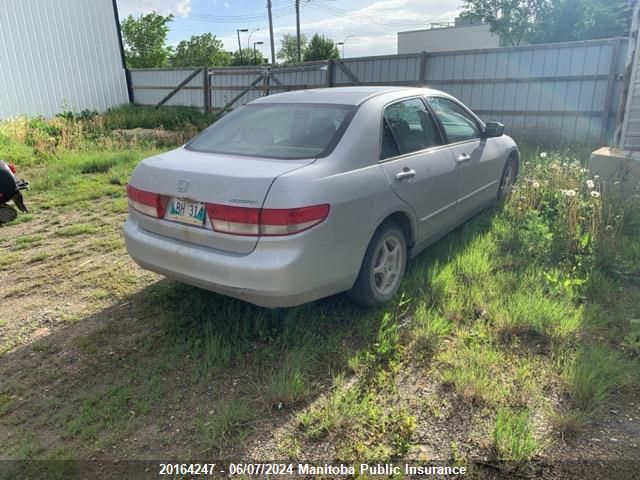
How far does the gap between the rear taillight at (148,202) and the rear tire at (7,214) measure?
3.46 metres

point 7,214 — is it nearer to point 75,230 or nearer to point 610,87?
point 75,230

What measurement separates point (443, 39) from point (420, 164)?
52.1 metres

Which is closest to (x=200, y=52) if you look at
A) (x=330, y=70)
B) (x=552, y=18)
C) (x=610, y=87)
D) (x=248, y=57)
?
(x=248, y=57)

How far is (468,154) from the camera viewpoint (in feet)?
14.3

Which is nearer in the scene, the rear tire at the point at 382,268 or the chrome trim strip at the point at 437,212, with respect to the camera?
the rear tire at the point at 382,268

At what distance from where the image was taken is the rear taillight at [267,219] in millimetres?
2598

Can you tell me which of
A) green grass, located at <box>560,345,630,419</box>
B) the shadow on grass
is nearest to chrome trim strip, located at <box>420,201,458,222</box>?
the shadow on grass

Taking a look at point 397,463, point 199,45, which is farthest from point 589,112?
point 199,45

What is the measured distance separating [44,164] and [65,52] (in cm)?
813

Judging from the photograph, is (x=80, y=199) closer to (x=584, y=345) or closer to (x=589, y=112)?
(x=584, y=345)

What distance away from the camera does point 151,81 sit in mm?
17750

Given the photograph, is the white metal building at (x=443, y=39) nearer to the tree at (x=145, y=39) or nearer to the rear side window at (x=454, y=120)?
the tree at (x=145, y=39)

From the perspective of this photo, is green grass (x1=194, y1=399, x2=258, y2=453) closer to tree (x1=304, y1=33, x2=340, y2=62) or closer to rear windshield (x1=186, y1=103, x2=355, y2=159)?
rear windshield (x1=186, y1=103, x2=355, y2=159)

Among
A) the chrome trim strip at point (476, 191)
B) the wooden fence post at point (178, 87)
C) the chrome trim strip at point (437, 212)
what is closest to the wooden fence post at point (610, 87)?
the chrome trim strip at point (476, 191)
